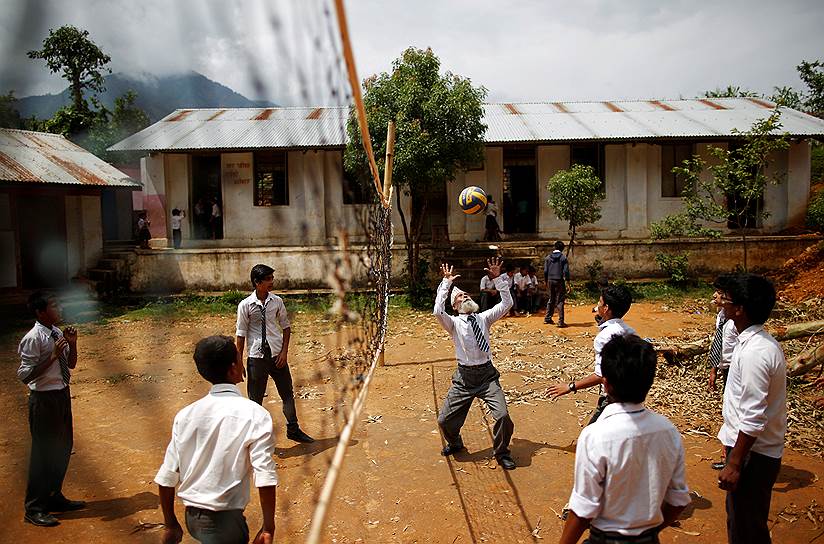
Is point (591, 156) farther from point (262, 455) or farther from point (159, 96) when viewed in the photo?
point (159, 96)

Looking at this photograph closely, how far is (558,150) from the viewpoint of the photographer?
59.7ft

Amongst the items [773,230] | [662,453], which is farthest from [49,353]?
[773,230]

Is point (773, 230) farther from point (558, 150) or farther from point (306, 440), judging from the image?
point (306, 440)

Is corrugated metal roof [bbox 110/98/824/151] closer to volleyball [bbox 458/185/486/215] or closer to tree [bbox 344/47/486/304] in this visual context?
tree [bbox 344/47/486/304]

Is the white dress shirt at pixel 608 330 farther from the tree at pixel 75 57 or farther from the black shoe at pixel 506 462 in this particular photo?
the tree at pixel 75 57

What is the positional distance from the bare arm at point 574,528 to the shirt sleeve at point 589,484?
3cm

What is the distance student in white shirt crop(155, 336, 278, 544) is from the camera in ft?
8.98

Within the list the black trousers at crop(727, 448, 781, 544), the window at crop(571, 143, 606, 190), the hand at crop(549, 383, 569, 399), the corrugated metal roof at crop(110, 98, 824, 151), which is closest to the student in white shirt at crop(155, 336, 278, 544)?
the hand at crop(549, 383, 569, 399)

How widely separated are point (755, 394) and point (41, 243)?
392cm

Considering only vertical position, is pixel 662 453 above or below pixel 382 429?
above

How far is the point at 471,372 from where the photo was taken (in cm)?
559

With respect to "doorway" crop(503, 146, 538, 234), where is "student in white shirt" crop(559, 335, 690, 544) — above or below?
below

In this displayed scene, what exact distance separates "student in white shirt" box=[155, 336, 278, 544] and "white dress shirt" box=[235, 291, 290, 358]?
3059 millimetres

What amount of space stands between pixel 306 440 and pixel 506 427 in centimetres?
225
